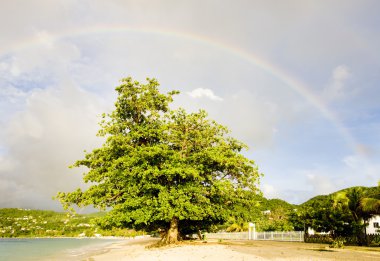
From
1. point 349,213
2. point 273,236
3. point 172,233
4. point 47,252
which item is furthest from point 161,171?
point 47,252

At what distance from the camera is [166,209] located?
2719cm

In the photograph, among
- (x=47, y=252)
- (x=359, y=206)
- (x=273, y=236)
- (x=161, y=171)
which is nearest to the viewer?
(x=161, y=171)

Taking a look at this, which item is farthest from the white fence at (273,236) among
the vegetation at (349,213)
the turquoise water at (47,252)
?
the turquoise water at (47,252)

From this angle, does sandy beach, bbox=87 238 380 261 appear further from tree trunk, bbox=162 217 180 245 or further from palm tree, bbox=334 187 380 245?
palm tree, bbox=334 187 380 245

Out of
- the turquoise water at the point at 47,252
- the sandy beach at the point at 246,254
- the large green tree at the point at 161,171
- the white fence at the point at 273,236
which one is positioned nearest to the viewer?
the sandy beach at the point at 246,254

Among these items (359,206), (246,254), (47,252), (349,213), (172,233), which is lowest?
(47,252)

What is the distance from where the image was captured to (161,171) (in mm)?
27219

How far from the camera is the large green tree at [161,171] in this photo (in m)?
28.1

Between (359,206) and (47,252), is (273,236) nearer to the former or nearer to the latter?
(359,206)

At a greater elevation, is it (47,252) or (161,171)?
(161,171)

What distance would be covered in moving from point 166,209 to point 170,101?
1252cm

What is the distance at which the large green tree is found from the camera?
28.1 metres

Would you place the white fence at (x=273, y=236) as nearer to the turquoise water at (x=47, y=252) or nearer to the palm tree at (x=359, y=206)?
the palm tree at (x=359, y=206)

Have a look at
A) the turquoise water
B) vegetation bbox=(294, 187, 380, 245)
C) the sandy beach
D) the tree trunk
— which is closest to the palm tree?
vegetation bbox=(294, 187, 380, 245)
